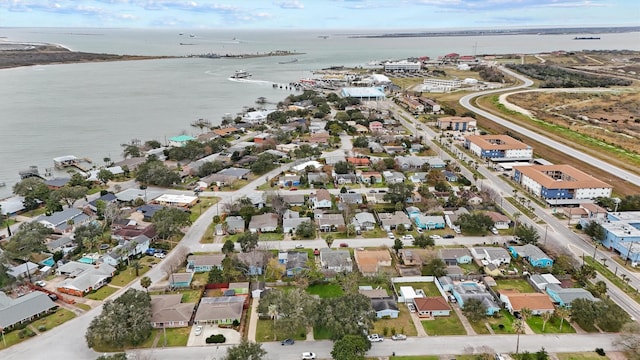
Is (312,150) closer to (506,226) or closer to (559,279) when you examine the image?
(506,226)

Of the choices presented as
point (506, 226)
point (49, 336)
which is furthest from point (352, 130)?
point (49, 336)

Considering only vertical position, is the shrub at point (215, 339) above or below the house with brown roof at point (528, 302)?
below

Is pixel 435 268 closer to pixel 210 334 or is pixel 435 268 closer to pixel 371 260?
pixel 371 260

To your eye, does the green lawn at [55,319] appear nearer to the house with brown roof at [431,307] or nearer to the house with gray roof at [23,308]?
the house with gray roof at [23,308]

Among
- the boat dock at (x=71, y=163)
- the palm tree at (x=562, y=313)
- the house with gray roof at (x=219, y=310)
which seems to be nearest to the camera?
the palm tree at (x=562, y=313)

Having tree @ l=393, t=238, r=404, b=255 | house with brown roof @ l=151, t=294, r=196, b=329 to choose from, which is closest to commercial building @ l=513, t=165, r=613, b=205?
tree @ l=393, t=238, r=404, b=255

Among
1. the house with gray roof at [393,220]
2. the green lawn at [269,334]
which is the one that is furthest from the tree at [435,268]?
the green lawn at [269,334]

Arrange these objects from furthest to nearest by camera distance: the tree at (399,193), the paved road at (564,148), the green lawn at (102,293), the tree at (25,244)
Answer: the paved road at (564,148)
the tree at (399,193)
the tree at (25,244)
the green lawn at (102,293)

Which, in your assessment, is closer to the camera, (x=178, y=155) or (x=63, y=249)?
(x=63, y=249)
